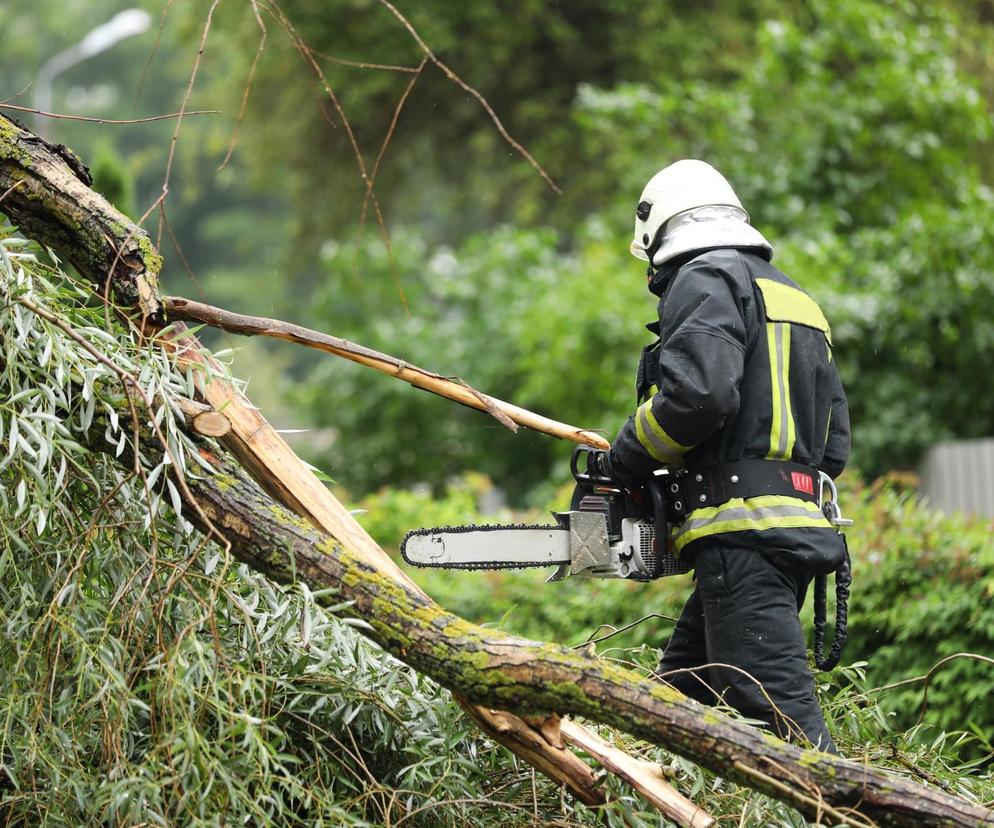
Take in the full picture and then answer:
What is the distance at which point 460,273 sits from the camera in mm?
13102

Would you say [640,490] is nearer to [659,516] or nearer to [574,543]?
[659,516]

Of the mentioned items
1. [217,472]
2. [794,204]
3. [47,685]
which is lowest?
[47,685]

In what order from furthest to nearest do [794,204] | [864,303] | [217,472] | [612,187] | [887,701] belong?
[612,187]
[794,204]
[864,303]
[887,701]
[217,472]

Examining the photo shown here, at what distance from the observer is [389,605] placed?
8.87ft

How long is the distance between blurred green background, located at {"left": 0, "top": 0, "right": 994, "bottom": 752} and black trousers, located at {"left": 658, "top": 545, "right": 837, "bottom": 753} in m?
1.16

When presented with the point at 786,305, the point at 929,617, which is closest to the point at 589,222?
the point at 929,617

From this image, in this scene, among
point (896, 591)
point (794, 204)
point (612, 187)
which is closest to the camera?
point (896, 591)

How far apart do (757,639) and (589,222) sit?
9.56 metres

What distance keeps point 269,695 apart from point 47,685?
1.60 feet

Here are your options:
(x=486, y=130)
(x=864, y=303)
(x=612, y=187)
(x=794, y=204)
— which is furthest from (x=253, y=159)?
(x=864, y=303)

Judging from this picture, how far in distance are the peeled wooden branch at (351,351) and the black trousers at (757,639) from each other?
22.4 inches

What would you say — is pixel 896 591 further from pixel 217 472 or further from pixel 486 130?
pixel 486 130

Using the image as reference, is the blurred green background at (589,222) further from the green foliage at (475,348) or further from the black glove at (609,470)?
the black glove at (609,470)

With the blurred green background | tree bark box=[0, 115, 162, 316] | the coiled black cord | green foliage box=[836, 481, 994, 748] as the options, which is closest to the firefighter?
the coiled black cord
